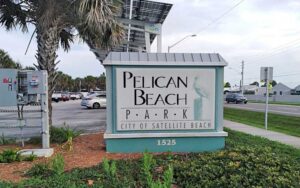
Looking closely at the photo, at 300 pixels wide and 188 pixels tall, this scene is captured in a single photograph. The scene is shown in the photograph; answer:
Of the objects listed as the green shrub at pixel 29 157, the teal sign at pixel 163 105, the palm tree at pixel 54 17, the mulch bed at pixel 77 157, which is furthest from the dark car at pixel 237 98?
the green shrub at pixel 29 157

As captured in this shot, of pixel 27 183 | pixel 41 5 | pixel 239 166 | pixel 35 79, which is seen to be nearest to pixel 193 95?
pixel 239 166

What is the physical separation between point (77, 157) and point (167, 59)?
299 cm

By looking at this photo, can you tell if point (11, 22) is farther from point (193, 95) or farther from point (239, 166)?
point (239, 166)

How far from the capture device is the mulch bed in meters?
6.07

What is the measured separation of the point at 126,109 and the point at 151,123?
2.16 feet

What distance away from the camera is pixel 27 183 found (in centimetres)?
519

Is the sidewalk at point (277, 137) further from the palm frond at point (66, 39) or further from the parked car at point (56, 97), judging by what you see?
the parked car at point (56, 97)

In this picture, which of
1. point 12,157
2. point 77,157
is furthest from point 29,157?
point 77,157

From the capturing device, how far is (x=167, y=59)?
26.5 feet

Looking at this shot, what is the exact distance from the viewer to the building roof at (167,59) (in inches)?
311

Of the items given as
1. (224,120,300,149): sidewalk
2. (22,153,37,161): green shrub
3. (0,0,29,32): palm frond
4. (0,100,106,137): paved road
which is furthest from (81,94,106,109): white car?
(22,153,37,161): green shrub

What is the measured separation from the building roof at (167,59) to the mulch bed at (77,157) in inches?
81.0

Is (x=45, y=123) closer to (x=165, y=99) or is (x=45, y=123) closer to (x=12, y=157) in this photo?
(x=12, y=157)

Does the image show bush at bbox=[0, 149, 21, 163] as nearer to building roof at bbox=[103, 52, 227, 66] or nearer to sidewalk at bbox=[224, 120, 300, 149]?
building roof at bbox=[103, 52, 227, 66]
